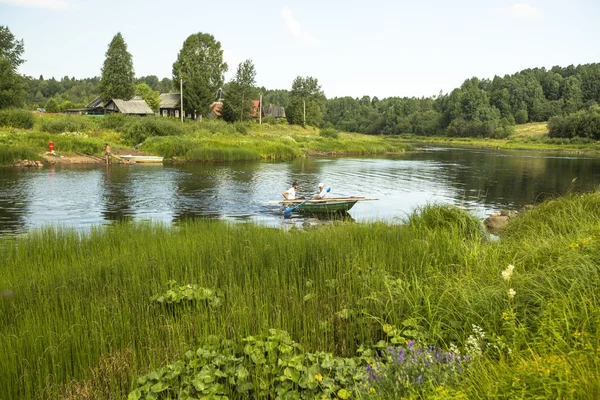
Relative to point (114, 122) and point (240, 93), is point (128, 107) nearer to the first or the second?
point (114, 122)

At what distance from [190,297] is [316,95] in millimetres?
112562

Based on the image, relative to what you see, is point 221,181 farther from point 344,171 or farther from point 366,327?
point 366,327

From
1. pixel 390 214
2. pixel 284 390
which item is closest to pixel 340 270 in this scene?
pixel 284 390

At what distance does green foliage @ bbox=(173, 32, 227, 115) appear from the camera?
249ft

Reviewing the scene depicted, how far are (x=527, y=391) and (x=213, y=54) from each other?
279 ft

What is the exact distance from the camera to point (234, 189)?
29172 mm

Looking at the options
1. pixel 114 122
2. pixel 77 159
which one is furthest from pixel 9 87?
pixel 77 159

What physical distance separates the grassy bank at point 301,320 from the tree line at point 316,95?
6006 cm

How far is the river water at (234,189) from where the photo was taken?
2072 cm

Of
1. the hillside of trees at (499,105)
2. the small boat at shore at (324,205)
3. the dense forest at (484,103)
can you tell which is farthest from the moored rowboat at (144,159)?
the hillside of trees at (499,105)

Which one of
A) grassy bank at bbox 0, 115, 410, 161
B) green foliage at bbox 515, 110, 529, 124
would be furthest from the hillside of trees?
grassy bank at bbox 0, 115, 410, 161

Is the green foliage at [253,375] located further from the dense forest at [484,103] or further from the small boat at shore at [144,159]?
the dense forest at [484,103]

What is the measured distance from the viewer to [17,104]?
58375 mm

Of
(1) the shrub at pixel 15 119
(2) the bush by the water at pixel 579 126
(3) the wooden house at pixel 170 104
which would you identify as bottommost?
(1) the shrub at pixel 15 119
